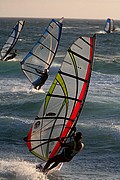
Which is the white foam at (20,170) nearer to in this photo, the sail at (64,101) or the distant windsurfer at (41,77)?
the sail at (64,101)

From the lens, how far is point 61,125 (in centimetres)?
936

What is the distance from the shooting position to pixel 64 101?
30.7ft

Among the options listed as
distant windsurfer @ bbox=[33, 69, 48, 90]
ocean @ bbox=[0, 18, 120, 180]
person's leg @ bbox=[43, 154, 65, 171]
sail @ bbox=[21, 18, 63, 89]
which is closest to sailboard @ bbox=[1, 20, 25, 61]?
ocean @ bbox=[0, 18, 120, 180]

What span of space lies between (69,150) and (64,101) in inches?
41.4

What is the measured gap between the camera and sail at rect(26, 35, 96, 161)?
9.19 meters

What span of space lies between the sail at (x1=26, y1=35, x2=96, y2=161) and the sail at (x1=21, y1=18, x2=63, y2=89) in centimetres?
887

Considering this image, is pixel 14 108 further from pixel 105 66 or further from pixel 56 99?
pixel 105 66

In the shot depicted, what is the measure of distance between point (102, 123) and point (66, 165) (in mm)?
4787

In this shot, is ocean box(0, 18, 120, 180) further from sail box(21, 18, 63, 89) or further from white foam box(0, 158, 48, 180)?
sail box(21, 18, 63, 89)

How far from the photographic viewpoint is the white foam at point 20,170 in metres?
9.65

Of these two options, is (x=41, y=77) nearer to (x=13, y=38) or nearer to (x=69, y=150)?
(x=13, y=38)

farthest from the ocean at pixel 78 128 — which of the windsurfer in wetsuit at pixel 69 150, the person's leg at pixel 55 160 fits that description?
the windsurfer in wetsuit at pixel 69 150

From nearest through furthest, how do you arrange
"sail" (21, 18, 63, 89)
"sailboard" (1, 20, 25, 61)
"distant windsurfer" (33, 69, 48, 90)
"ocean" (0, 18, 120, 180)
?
"ocean" (0, 18, 120, 180) → "sail" (21, 18, 63, 89) → "distant windsurfer" (33, 69, 48, 90) → "sailboard" (1, 20, 25, 61)

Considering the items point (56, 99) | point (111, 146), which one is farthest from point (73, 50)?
point (111, 146)
